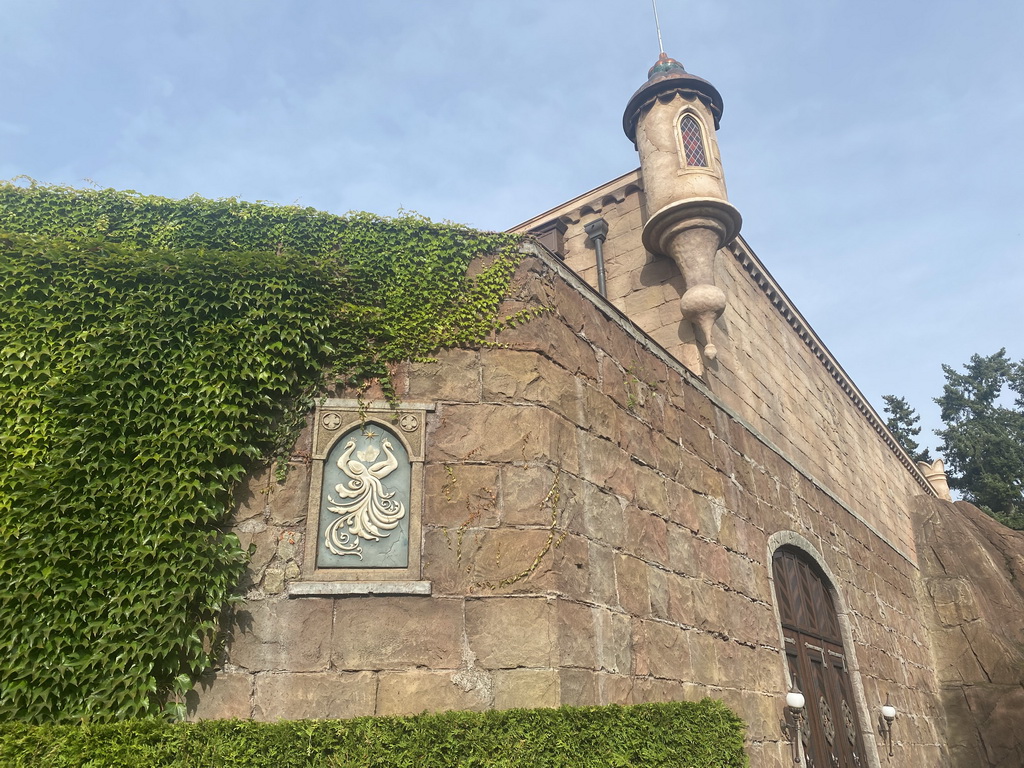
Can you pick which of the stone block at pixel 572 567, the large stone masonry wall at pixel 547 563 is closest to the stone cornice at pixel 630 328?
the large stone masonry wall at pixel 547 563

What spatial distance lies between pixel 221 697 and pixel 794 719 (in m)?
6.20

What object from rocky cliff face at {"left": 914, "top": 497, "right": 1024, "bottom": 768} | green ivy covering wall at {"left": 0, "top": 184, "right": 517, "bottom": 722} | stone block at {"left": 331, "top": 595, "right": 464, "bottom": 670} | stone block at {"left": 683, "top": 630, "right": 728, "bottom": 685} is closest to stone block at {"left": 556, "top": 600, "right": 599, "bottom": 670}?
stone block at {"left": 331, "top": 595, "right": 464, "bottom": 670}

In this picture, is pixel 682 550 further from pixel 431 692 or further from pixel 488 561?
pixel 431 692

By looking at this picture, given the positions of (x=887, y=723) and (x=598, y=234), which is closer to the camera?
(x=598, y=234)

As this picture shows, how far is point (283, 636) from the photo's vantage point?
16.2 feet

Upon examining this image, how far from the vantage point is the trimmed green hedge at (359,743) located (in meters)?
4.27

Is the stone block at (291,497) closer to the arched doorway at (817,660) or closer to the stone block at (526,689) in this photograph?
the stone block at (526,689)

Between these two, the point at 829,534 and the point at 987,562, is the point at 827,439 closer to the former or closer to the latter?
the point at 829,534

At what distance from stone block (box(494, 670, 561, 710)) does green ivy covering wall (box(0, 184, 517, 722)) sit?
1982mm

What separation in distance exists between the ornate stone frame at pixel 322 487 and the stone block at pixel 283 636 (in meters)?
0.12

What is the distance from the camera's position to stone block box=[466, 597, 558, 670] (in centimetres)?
507

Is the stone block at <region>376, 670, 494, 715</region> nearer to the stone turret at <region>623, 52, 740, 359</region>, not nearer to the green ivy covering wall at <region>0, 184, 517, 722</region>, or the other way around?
the green ivy covering wall at <region>0, 184, 517, 722</region>

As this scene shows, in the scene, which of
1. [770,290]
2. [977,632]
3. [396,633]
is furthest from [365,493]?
[977,632]

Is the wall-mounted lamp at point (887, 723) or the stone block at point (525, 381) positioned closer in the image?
the stone block at point (525, 381)
